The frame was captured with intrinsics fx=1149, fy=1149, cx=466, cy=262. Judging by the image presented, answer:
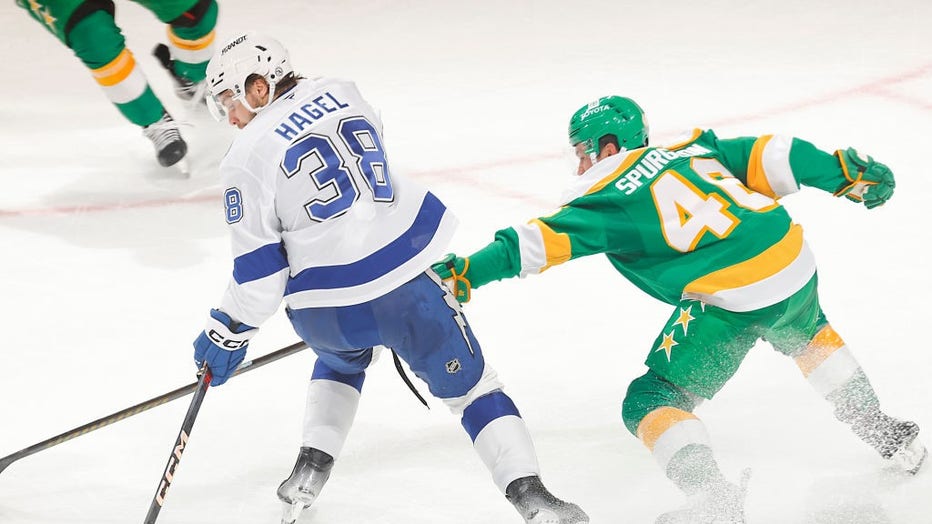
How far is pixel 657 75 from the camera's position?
4.79 metres

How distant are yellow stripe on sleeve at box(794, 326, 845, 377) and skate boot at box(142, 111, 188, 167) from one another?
240 centimetres

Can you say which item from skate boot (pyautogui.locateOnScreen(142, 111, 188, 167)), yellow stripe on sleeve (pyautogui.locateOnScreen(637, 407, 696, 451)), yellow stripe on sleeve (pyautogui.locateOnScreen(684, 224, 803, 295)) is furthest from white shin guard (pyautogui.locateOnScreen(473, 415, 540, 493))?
skate boot (pyautogui.locateOnScreen(142, 111, 188, 167))

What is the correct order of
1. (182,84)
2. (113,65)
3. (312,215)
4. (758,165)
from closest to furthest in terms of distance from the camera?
(312,215)
(758,165)
(113,65)
(182,84)

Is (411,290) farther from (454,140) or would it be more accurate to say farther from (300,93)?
(454,140)

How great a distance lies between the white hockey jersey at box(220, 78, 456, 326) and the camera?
192 centimetres

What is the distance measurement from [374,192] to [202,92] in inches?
96.6

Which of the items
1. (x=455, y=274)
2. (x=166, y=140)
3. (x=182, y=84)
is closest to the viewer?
(x=455, y=274)

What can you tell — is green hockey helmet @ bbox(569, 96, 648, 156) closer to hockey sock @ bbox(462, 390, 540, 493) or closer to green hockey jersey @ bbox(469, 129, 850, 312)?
green hockey jersey @ bbox(469, 129, 850, 312)

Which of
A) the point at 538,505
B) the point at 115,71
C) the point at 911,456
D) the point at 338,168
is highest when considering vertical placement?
the point at 338,168

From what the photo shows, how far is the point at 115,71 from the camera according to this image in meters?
3.78

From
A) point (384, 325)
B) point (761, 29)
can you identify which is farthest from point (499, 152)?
point (384, 325)

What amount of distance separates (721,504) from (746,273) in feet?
1.36

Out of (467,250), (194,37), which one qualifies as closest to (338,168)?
(467,250)

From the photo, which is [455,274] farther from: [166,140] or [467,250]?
[166,140]
